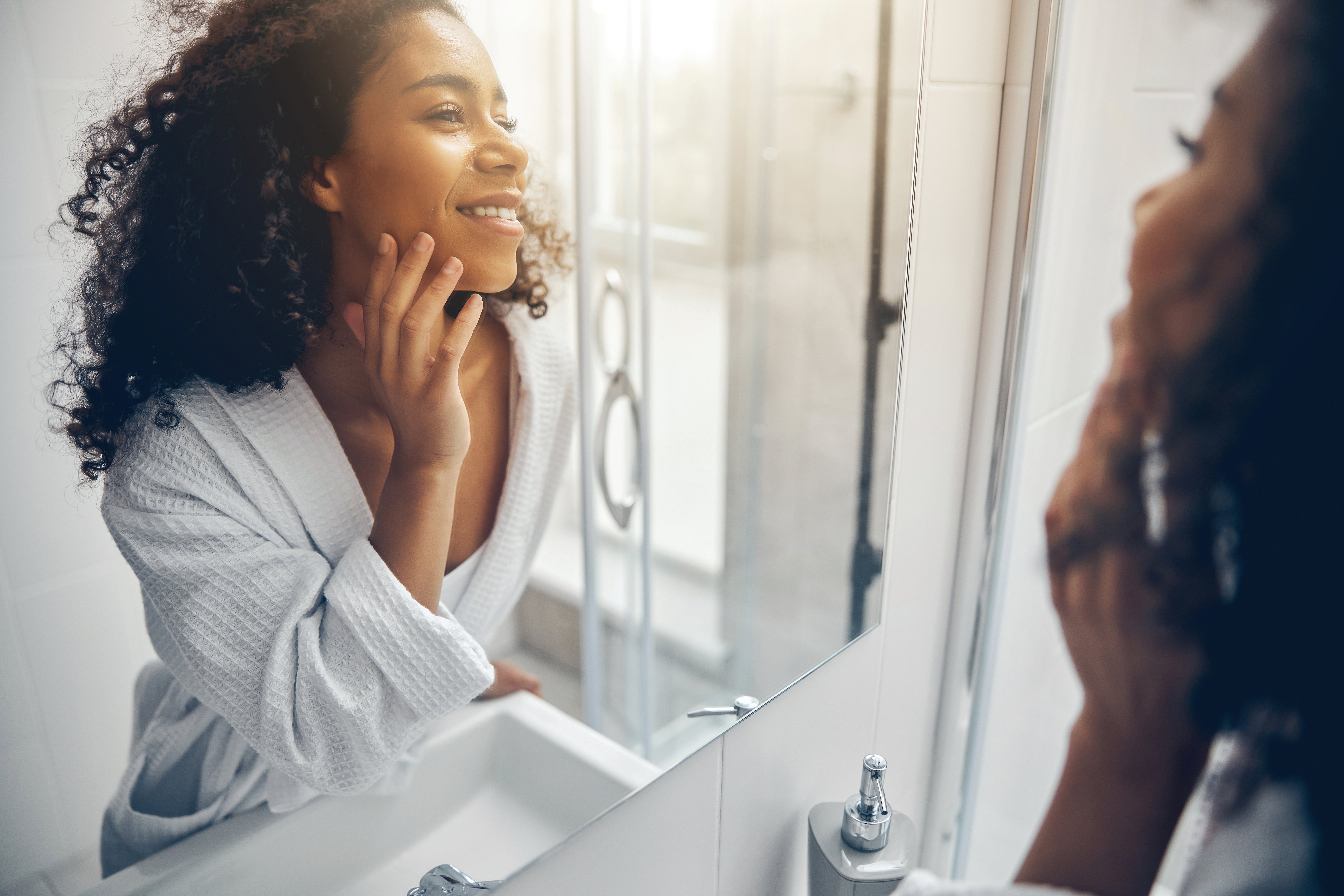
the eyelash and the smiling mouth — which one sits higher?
the eyelash

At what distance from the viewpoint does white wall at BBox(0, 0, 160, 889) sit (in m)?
0.33

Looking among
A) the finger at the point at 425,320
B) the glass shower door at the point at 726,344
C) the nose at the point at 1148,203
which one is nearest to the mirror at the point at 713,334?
the glass shower door at the point at 726,344

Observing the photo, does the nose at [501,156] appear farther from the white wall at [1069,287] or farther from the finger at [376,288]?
the white wall at [1069,287]

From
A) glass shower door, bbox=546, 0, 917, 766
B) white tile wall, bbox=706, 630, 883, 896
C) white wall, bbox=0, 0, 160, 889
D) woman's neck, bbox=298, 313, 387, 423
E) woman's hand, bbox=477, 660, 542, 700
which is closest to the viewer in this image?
white wall, bbox=0, 0, 160, 889

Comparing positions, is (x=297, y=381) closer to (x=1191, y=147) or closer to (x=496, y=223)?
(x=496, y=223)

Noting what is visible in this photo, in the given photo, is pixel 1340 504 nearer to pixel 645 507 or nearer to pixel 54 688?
pixel 645 507

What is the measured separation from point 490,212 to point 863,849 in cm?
65

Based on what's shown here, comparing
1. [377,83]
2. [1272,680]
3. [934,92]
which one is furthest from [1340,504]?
[377,83]

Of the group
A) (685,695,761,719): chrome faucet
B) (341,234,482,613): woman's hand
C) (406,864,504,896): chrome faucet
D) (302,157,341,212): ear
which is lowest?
(685,695,761,719): chrome faucet

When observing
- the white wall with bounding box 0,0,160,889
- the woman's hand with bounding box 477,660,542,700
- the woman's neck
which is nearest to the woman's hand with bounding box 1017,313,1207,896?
the woman's hand with bounding box 477,660,542,700

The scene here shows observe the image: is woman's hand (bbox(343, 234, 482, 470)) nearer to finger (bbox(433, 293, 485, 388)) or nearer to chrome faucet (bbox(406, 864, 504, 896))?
finger (bbox(433, 293, 485, 388))

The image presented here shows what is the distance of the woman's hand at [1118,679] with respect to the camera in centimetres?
55

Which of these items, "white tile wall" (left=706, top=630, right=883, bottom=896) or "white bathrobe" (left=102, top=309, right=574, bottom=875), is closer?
"white bathrobe" (left=102, top=309, right=574, bottom=875)

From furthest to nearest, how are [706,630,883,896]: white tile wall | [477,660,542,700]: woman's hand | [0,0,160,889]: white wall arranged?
1. [706,630,883,896]: white tile wall
2. [477,660,542,700]: woman's hand
3. [0,0,160,889]: white wall
